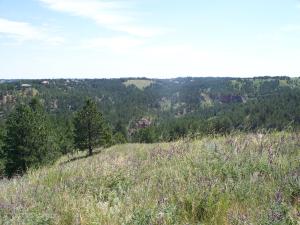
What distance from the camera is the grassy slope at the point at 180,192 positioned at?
13.5ft

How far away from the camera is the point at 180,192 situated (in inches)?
189

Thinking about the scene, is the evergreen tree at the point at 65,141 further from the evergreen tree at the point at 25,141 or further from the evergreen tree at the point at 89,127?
the evergreen tree at the point at 25,141

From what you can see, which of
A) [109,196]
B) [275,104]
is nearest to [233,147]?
[109,196]

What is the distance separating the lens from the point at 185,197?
463 cm

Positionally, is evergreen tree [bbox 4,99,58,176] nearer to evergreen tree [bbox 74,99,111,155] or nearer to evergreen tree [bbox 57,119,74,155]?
evergreen tree [bbox 74,99,111,155]

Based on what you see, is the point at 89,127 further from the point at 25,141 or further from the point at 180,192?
the point at 180,192

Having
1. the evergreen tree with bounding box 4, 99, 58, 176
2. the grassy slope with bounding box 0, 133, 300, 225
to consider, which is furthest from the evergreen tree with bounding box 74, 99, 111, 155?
the grassy slope with bounding box 0, 133, 300, 225

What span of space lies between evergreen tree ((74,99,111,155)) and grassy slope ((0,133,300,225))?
147ft

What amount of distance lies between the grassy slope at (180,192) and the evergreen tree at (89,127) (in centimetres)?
4485

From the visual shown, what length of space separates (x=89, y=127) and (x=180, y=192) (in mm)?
48483

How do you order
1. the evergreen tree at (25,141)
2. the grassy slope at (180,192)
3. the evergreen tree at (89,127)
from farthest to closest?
the evergreen tree at (89,127) → the evergreen tree at (25,141) → the grassy slope at (180,192)

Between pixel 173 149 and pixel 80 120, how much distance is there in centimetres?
4512

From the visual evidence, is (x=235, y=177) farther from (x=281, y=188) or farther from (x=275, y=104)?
(x=275, y=104)

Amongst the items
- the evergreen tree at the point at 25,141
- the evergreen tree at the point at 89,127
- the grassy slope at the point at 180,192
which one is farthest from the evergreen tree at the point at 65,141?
the grassy slope at the point at 180,192
